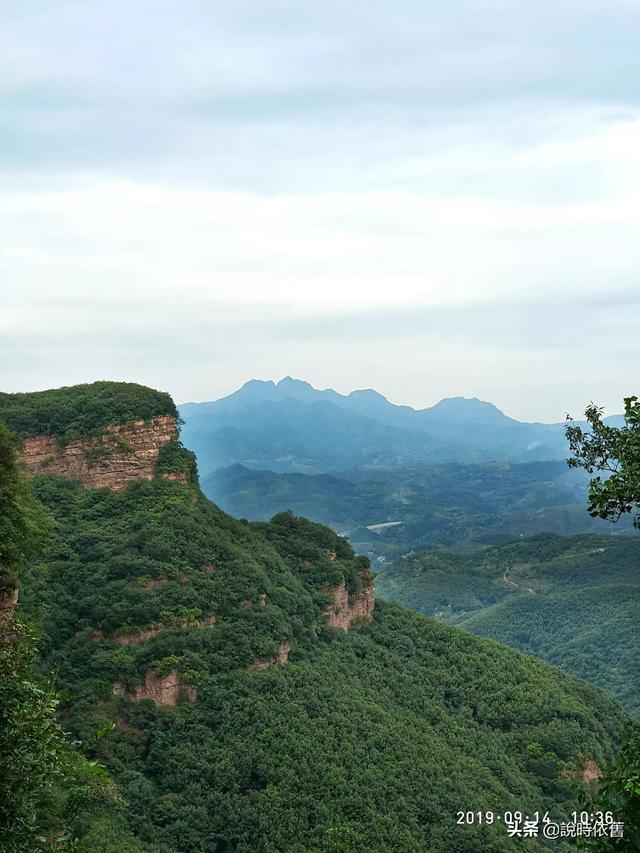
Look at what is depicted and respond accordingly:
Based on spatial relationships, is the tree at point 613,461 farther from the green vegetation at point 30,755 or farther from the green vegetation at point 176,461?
the green vegetation at point 176,461

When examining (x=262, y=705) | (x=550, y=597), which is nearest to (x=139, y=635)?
(x=262, y=705)

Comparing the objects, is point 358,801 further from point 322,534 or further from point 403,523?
point 403,523

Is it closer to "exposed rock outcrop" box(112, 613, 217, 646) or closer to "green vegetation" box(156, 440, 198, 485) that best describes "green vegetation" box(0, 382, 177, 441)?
"green vegetation" box(156, 440, 198, 485)

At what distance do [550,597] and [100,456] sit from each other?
6013 cm

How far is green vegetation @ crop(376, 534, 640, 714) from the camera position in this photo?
6375 centimetres

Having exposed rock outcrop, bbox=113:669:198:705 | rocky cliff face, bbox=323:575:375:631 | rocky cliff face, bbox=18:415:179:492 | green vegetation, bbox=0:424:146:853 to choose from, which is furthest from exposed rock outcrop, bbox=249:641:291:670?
rocky cliff face, bbox=18:415:179:492

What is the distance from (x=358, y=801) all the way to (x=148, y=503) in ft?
45.1

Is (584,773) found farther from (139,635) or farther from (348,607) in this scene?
(139,635)

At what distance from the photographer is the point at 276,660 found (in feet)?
90.9

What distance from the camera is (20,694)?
10.0 metres

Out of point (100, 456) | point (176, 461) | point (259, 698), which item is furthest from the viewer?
point (176, 461)

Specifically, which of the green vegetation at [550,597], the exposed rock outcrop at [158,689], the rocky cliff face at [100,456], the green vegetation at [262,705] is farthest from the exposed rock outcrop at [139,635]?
the green vegetation at [550,597]

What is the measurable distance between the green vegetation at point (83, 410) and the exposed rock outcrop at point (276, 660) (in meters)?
10.7

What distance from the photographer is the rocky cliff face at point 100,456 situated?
31.3 metres
